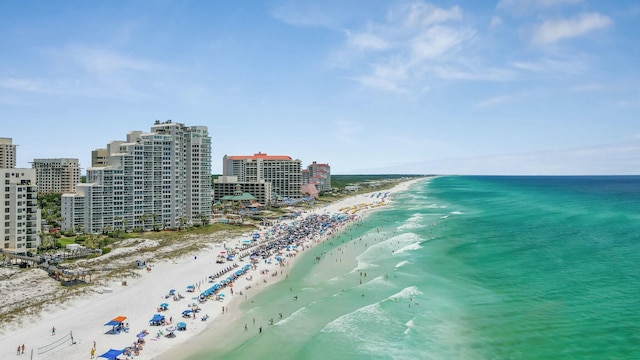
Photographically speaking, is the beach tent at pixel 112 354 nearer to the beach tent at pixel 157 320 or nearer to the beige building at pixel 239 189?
the beach tent at pixel 157 320

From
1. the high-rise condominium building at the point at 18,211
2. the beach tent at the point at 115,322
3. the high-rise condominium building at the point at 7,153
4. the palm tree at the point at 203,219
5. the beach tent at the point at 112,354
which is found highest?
the high-rise condominium building at the point at 7,153

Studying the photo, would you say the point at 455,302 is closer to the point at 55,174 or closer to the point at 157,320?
the point at 157,320

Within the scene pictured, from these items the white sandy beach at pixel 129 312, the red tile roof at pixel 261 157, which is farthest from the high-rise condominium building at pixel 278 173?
the white sandy beach at pixel 129 312

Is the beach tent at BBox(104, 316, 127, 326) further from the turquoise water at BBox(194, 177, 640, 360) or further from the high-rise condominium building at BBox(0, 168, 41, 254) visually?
the high-rise condominium building at BBox(0, 168, 41, 254)

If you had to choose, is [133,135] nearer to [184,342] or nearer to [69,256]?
[69,256]

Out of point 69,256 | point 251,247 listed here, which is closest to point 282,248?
point 251,247

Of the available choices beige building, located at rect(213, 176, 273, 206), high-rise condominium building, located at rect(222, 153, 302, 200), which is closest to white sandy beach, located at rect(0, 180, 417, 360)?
beige building, located at rect(213, 176, 273, 206)
